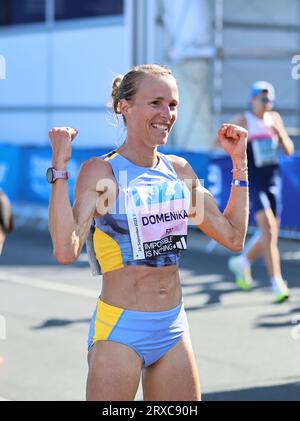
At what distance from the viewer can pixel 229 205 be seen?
420cm

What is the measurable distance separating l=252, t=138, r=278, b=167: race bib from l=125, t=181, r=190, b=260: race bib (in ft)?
A: 19.8

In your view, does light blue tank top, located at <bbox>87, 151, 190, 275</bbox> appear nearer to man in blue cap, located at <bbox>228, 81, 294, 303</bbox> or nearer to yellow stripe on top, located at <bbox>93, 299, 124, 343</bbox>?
yellow stripe on top, located at <bbox>93, 299, 124, 343</bbox>

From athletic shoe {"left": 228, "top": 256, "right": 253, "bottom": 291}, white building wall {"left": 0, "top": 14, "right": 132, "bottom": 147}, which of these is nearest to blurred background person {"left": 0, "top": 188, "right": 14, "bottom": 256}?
athletic shoe {"left": 228, "top": 256, "right": 253, "bottom": 291}

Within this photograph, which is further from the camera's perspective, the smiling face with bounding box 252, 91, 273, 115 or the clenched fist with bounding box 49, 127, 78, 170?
the smiling face with bounding box 252, 91, 273, 115

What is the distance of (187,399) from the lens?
3.87 metres

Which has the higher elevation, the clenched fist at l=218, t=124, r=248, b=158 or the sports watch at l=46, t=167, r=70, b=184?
the clenched fist at l=218, t=124, r=248, b=158

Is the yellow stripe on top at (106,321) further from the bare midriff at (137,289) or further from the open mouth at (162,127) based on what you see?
the open mouth at (162,127)

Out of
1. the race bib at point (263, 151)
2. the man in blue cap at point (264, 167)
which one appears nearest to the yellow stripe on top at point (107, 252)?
the man in blue cap at point (264, 167)

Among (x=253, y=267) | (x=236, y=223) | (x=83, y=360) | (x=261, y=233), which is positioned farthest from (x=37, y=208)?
(x=236, y=223)

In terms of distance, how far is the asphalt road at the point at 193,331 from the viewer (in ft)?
21.5

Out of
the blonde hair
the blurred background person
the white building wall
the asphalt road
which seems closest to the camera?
the blurred background person

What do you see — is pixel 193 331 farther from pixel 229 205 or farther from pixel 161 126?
pixel 161 126

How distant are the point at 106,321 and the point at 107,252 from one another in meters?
0.28

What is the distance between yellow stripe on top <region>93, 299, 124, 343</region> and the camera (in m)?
3.83
